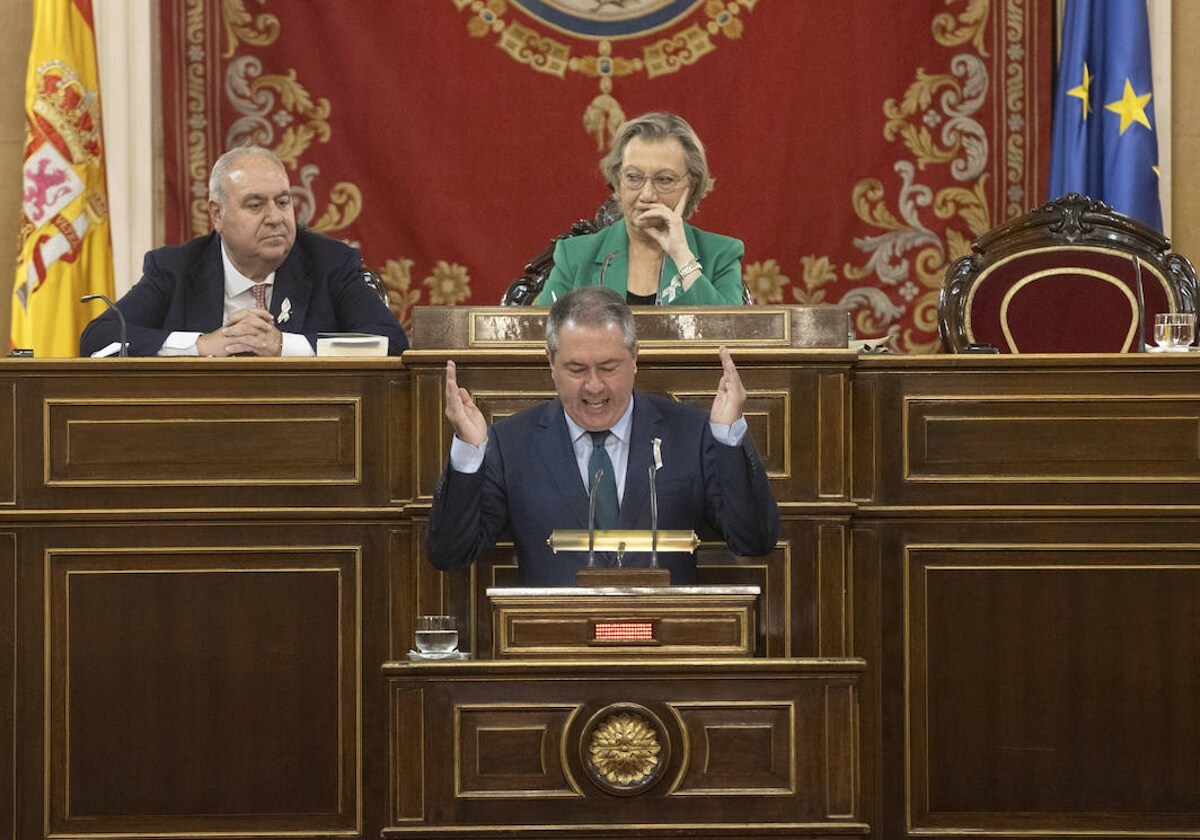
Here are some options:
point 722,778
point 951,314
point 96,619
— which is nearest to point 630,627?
point 722,778

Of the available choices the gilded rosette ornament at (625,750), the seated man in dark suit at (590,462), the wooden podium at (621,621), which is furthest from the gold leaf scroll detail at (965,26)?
the gilded rosette ornament at (625,750)

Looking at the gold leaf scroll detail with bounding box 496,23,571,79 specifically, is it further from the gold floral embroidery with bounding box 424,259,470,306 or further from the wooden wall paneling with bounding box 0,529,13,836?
the wooden wall paneling with bounding box 0,529,13,836

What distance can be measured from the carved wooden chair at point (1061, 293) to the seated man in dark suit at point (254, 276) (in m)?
1.50

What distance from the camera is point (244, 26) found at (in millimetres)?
6227

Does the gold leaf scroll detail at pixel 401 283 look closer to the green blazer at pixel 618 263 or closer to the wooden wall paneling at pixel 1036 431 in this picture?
the green blazer at pixel 618 263

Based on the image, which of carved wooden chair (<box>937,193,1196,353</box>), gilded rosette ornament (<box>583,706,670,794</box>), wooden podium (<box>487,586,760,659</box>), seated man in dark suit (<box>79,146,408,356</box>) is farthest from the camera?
carved wooden chair (<box>937,193,1196,353</box>)

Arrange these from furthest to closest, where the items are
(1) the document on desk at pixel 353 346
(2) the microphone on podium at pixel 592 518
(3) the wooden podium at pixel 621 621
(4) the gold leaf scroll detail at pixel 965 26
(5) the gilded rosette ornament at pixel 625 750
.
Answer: (4) the gold leaf scroll detail at pixel 965 26 < (1) the document on desk at pixel 353 346 < (2) the microphone on podium at pixel 592 518 < (3) the wooden podium at pixel 621 621 < (5) the gilded rosette ornament at pixel 625 750

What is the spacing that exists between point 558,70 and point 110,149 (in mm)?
1491

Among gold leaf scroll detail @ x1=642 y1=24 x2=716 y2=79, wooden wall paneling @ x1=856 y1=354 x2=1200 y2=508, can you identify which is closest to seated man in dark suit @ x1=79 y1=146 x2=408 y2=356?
wooden wall paneling @ x1=856 y1=354 x2=1200 y2=508

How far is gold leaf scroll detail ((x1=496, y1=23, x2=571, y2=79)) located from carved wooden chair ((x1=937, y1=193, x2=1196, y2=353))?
1837 millimetres

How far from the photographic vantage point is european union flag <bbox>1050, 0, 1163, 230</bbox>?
590cm

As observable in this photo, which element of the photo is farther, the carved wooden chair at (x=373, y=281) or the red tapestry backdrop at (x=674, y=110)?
the red tapestry backdrop at (x=674, y=110)

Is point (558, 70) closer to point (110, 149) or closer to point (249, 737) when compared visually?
point (110, 149)

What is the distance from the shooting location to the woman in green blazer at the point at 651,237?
4.49 meters
